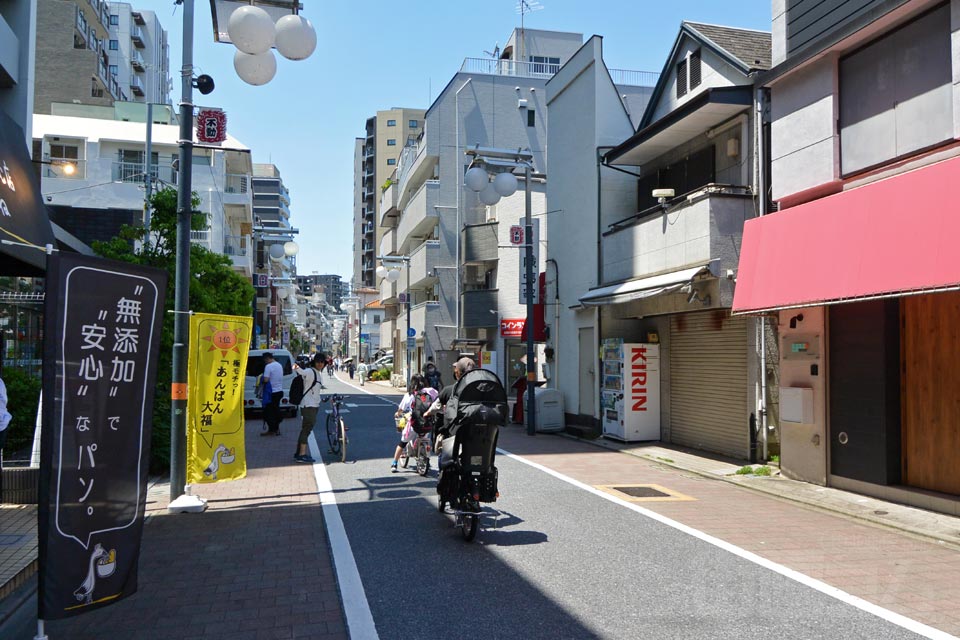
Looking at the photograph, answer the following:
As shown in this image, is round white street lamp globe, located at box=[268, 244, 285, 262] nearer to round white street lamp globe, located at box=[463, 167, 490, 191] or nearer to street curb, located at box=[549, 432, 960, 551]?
round white street lamp globe, located at box=[463, 167, 490, 191]

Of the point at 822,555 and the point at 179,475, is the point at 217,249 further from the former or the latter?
the point at 822,555

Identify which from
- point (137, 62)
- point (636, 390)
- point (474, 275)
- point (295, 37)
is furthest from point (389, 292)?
point (295, 37)

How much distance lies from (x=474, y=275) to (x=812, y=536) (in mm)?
27997

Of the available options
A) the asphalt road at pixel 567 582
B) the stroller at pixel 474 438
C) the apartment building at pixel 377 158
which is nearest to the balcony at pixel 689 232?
the asphalt road at pixel 567 582

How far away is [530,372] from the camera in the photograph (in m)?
19.3

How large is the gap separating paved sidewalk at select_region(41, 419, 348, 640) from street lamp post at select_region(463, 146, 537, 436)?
31.4 ft

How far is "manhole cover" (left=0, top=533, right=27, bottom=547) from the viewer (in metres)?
7.16

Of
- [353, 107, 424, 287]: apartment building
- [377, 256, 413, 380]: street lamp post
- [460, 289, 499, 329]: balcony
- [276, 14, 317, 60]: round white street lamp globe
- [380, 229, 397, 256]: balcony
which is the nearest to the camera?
[276, 14, 317, 60]: round white street lamp globe

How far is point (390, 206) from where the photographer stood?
52.7 metres

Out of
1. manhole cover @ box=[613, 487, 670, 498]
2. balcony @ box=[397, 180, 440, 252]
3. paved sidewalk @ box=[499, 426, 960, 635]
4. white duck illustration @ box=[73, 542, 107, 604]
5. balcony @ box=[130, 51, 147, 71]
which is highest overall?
balcony @ box=[130, 51, 147, 71]

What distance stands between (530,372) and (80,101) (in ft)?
133

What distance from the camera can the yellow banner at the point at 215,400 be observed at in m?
9.26

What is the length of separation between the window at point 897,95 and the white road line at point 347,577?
321 inches

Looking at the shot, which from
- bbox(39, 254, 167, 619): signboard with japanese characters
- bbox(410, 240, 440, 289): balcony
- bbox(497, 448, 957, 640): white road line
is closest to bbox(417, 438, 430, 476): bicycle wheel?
bbox(497, 448, 957, 640): white road line
